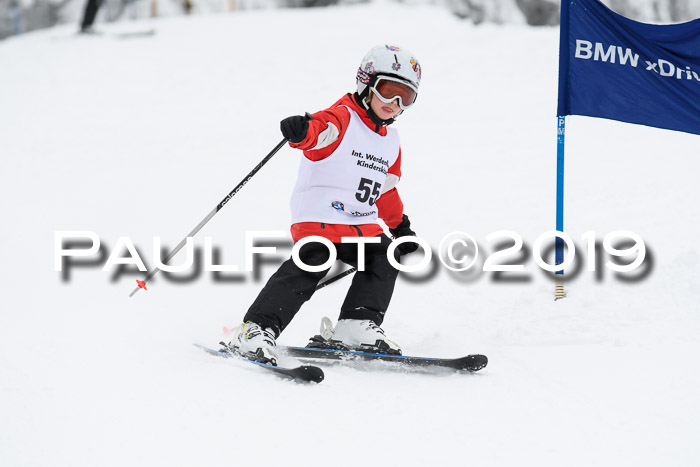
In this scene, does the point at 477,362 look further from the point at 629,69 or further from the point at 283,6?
the point at 283,6

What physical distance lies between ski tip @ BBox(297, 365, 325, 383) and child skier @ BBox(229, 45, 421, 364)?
0.43 meters

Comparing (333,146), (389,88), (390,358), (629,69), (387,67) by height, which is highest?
(629,69)

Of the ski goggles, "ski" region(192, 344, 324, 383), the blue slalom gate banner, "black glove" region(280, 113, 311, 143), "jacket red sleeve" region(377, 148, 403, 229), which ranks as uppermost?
the blue slalom gate banner

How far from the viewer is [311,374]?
3.52 m

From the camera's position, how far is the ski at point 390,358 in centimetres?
384

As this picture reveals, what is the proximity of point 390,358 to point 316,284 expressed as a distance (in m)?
0.63

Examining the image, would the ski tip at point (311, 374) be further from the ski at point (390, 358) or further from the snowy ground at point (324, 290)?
the ski at point (390, 358)

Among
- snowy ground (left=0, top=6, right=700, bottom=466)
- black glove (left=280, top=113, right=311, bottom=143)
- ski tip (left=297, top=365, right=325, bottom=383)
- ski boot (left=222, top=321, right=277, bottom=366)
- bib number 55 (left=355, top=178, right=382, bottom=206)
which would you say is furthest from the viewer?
bib number 55 (left=355, top=178, right=382, bottom=206)

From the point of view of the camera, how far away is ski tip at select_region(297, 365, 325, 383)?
3.52 meters

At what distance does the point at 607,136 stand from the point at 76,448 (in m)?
8.89

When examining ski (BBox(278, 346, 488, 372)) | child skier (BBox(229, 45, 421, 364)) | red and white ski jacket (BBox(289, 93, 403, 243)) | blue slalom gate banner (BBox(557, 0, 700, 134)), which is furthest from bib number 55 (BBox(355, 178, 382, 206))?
blue slalom gate banner (BBox(557, 0, 700, 134))

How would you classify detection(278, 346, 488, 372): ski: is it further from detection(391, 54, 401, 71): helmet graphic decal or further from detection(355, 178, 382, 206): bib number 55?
detection(391, 54, 401, 71): helmet graphic decal

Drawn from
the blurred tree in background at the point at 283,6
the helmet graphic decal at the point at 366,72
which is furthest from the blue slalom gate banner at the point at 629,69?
the blurred tree in background at the point at 283,6

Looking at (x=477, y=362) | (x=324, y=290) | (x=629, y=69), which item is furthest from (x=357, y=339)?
(x=629, y=69)
